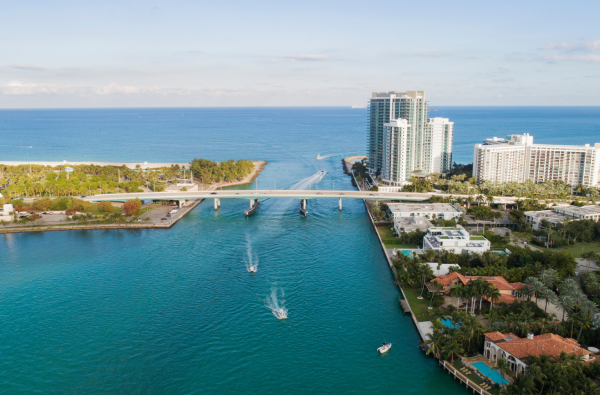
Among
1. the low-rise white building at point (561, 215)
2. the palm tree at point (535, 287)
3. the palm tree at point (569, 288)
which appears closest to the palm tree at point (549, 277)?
the palm tree at point (535, 287)

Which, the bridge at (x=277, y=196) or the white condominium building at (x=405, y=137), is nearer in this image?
the bridge at (x=277, y=196)

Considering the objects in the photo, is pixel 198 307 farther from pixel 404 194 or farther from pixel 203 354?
pixel 404 194

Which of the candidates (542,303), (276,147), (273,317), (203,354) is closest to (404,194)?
(542,303)

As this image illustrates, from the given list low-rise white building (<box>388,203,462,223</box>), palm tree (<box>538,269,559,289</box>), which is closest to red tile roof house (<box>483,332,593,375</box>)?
palm tree (<box>538,269,559,289</box>)

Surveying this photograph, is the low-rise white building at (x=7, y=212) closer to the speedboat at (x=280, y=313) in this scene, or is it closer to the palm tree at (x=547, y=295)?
the speedboat at (x=280, y=313)

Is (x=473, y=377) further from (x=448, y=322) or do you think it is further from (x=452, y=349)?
(x=448, y=322)

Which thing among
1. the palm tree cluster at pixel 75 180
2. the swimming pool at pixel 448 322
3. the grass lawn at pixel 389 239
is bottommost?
the swimming pool at pixel 448 322

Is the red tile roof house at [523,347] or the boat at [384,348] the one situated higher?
the red tile roof house at [523,347]
